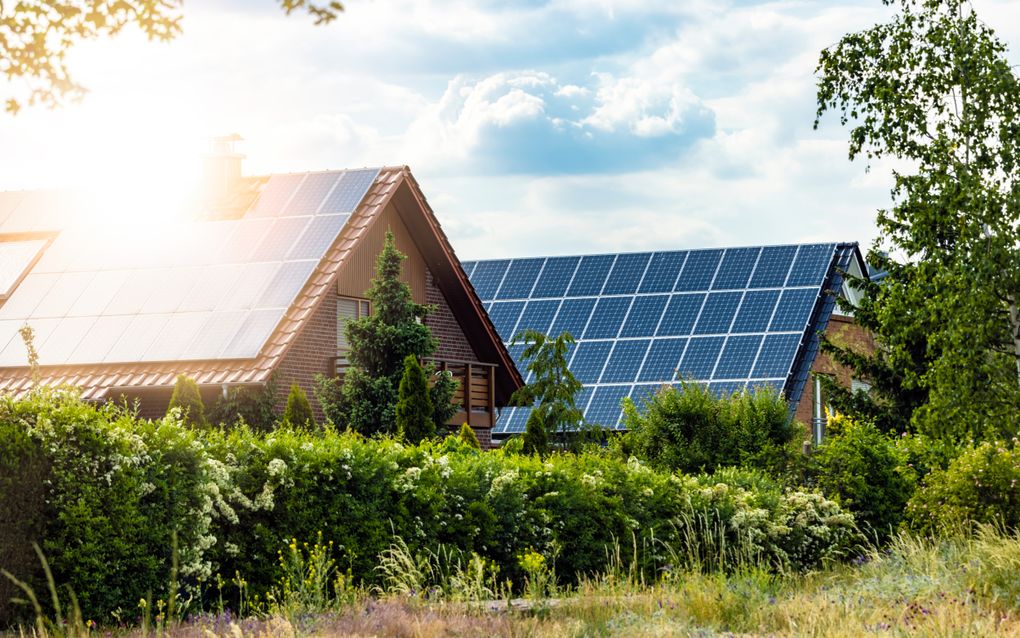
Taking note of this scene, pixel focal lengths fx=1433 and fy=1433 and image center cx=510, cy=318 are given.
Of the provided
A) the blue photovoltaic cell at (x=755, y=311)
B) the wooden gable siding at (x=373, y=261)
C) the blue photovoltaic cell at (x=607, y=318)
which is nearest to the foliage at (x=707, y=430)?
the wooden gable siding at (x=373, y=261)

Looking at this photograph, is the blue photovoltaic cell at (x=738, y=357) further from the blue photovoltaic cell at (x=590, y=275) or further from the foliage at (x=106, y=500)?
the foliage at (x=106, y=500)

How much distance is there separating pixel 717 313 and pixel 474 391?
7.19 metres

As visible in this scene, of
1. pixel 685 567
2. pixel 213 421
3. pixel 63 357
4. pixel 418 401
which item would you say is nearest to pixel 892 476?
pixel 685 567

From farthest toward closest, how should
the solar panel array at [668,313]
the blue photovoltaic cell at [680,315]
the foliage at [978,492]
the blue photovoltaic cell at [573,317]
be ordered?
the blue photovoltaic cell at [573,317] < the blue photovoltaic cell at [680,315] < the solar panel array at [668,313] < the foliage at [978,492]

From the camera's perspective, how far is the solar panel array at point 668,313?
3353 cm

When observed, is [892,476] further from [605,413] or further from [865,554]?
[605,413]

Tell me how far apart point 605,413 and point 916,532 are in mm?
14441

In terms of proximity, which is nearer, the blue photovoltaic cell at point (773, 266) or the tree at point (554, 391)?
the tree at point (554, 391)

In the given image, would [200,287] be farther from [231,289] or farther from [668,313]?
[668,313]

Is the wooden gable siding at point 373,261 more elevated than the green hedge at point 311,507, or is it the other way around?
the wooden gable siding at point 373,261

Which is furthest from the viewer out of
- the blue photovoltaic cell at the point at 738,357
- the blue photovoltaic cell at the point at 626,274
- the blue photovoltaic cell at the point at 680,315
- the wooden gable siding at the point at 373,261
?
the blue photovoltaic cell at the point at 626,274

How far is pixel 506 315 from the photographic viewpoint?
38594 mm

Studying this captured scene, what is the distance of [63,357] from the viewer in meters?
27.1

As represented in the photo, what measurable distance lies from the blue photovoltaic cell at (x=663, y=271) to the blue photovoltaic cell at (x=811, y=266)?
3.16 metres
